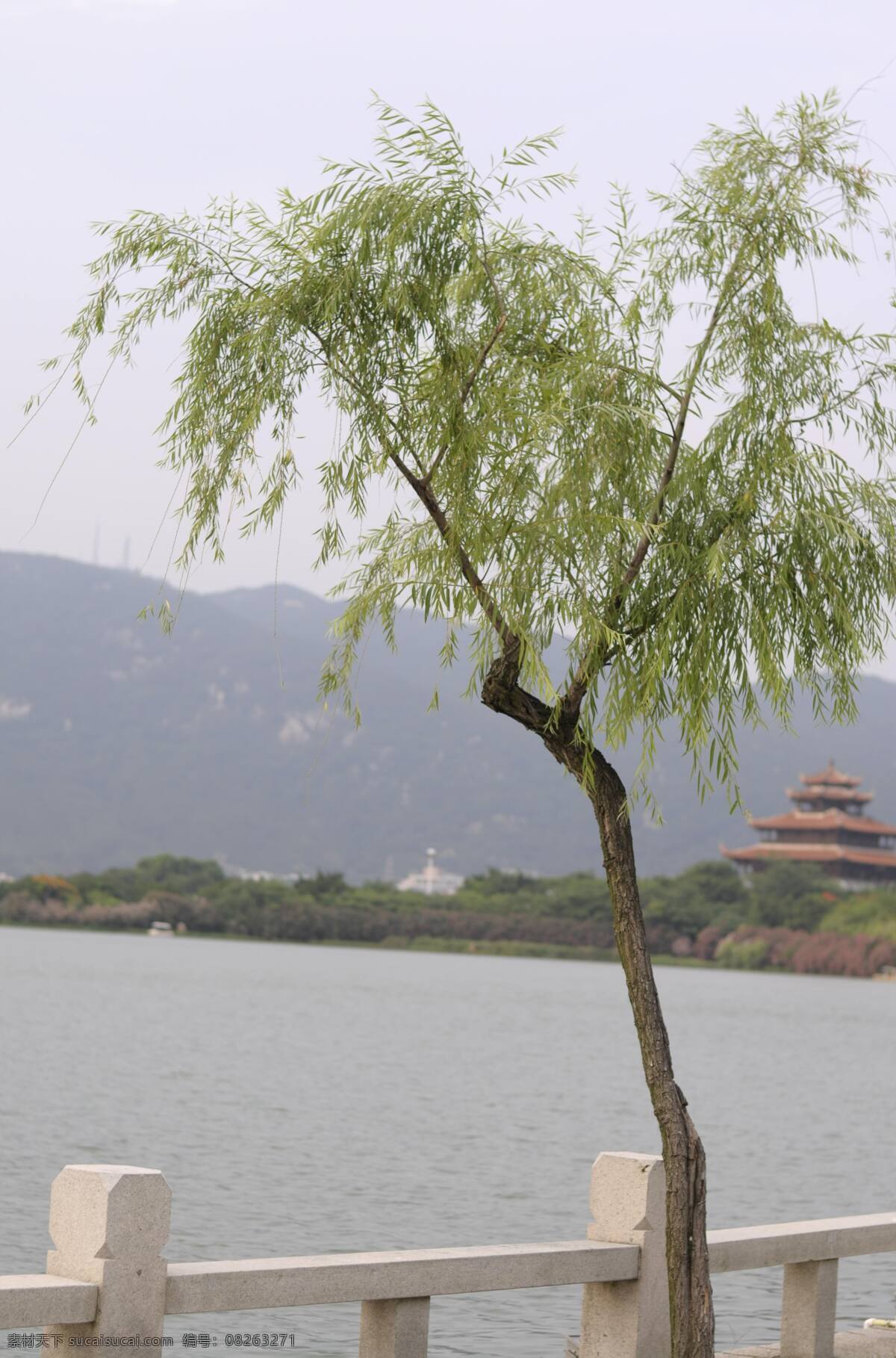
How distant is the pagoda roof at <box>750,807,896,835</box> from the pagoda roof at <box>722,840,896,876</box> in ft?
3.42

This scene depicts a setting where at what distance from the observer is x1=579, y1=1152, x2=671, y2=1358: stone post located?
19.8 ft

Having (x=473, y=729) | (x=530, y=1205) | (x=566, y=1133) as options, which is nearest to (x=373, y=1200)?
(x=530, y=1205)

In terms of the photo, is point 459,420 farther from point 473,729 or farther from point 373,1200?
point 473,729

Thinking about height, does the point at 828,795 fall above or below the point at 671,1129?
above

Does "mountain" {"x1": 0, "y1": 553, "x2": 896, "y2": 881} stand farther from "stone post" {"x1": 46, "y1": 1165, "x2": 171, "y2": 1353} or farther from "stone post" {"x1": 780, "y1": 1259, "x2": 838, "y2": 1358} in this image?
"stone post" {"x1": 46, "y1": 1165, "x2": 171, "y2": 1353}

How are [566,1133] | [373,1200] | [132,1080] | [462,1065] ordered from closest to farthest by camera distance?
[373,1200], [566,1133], [132,1080], [462,1065]

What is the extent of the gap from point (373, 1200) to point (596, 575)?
1412cm

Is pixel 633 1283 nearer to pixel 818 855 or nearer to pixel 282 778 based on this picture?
pixel 818 855

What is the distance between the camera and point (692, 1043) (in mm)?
44062

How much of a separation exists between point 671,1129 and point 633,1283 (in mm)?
679

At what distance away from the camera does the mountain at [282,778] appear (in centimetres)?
16200

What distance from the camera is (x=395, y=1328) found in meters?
5.46

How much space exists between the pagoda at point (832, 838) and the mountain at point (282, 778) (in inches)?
2178

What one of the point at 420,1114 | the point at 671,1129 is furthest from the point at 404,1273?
the point at 420,1114
